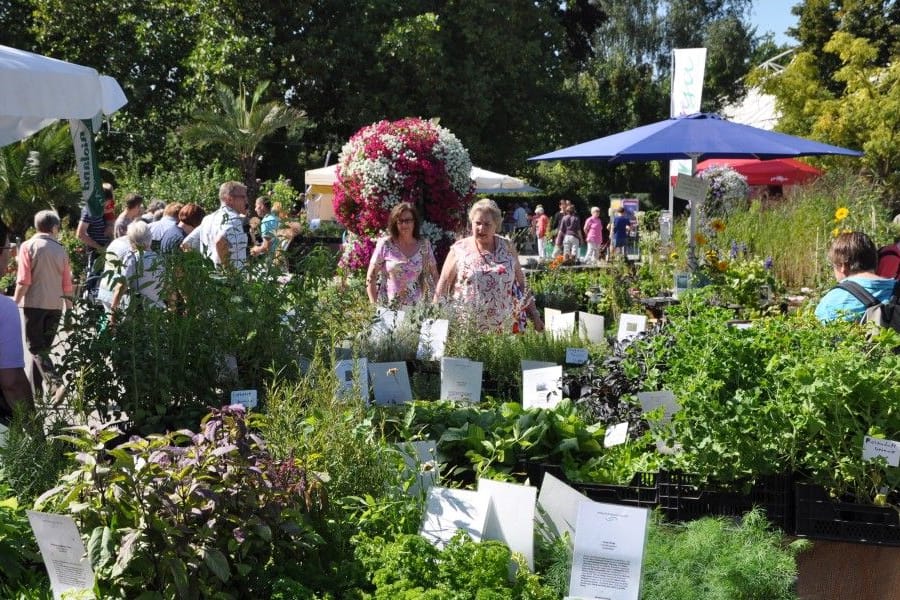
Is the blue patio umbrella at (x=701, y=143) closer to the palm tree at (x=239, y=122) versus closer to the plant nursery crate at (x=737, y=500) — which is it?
the plant nursery crate at (x=737, y=500)

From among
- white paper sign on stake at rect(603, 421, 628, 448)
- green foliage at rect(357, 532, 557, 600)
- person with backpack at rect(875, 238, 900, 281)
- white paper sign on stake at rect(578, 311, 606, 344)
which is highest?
person with backpack at rect(875, 238, 900, 281)

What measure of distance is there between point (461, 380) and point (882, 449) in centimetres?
178

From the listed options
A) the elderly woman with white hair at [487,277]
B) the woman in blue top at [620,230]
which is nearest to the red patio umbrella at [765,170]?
the woman in blue top at [620,230]

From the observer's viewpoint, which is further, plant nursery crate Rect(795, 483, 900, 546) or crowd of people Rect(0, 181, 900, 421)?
crowd of people Rect(0, 181, 900, 421)

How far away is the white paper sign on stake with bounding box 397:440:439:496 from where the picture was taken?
9.49ft

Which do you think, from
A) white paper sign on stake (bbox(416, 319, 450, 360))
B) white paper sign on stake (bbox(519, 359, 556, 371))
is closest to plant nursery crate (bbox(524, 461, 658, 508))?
white paper sign on stake (bbox(519, 359, 556, 371))

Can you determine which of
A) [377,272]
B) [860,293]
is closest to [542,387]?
[860,293]

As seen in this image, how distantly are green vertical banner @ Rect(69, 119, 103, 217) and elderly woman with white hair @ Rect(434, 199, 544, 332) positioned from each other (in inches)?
78.0

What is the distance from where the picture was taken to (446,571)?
238 centimetres

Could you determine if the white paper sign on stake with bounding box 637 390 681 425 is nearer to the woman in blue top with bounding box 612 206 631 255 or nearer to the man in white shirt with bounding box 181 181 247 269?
the man in white shirt with bounding box 181 181 247 269

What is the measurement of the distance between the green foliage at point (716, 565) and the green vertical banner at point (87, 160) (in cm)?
360

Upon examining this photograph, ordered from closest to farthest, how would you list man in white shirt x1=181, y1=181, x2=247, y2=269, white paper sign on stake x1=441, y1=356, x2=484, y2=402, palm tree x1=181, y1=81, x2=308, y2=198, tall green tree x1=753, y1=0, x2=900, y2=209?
white paper sign on stake x1=441, y1=356, x2=484, y2=402 → man in white shirt x1=181, y1=181, x2=247, y2=269 → tall green tree x1=753, y1=0, x2=900, y2=209 → palm tree x1=181, y1=81, x2=308, y2=198

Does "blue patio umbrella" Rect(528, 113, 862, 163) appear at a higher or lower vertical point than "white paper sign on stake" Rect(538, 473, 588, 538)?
higher

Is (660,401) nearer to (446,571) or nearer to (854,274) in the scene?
(446,571)
